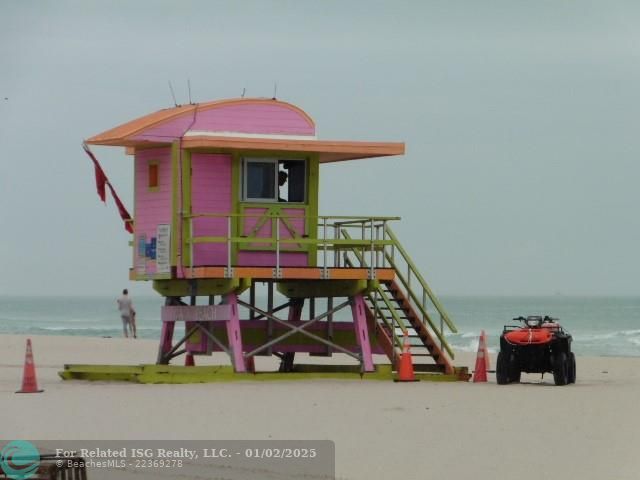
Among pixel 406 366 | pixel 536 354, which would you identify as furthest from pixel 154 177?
pixel 536 354

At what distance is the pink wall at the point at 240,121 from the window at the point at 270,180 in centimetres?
53

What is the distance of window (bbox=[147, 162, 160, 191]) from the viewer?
29.4 m

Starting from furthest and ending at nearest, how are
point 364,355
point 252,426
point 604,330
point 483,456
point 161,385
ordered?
point 604,330, point 364,355, point 161,385, point 252,426, point 483,456

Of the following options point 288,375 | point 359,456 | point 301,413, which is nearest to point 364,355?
point 288,375

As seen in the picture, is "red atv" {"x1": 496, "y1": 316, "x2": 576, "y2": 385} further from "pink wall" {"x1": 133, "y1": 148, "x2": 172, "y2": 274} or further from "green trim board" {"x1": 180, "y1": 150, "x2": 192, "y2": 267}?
"pink wall" {"x1": 133, "y1": 148, "x2": 172, "y2": 274}

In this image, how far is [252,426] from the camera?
20.9 metres

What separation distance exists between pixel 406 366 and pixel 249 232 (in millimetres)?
3450

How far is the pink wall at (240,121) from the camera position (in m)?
28.8

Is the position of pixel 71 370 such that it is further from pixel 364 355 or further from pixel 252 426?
pixel 252 426

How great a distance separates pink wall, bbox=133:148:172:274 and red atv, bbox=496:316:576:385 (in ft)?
19.7

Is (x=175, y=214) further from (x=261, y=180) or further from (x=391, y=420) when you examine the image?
(x=391, y=420)

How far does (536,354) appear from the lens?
1096 inches

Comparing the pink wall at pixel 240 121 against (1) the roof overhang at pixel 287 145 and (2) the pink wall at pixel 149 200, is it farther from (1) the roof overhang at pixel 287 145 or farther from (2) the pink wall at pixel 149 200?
(2) the pink wall at pixel 149 200

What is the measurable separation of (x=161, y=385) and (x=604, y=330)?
210ft
